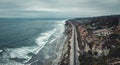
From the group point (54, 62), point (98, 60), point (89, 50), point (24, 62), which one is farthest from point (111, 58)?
point (24, 62)

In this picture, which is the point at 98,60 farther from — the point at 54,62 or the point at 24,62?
the point at 24,62

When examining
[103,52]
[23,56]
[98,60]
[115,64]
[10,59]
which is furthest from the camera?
[23,56]

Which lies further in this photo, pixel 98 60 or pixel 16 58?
pixel 16 58

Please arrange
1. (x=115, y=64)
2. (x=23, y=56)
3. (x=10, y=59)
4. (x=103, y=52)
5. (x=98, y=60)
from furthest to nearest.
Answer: (x=23, y=56) → (x=10, y=59) → (x=103, y=52) → (x=98, y=60) → (x=115, y=64)

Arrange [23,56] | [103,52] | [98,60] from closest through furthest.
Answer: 1. [98,60]
2. [103,52]
3. [23,56]

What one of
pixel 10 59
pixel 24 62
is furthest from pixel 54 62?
pixel 10 59

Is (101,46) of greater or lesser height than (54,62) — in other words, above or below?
above

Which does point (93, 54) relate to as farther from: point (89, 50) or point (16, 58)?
point (16, 58)

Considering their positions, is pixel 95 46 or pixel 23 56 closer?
pixel 95 46

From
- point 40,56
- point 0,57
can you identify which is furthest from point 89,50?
point 0,57
